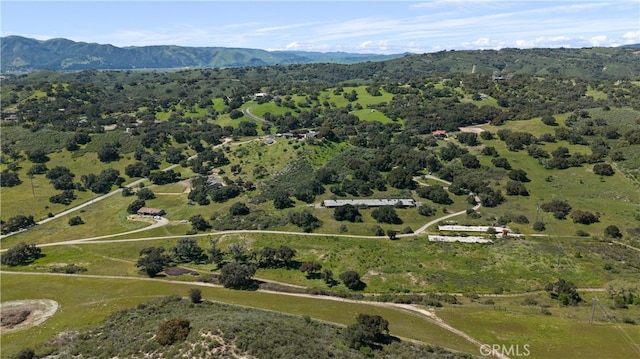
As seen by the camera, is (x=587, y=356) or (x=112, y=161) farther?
(x=112, y=161)


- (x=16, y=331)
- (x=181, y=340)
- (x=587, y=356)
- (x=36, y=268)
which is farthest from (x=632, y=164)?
(x=36, y=268)

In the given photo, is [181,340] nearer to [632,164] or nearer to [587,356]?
[587,356]

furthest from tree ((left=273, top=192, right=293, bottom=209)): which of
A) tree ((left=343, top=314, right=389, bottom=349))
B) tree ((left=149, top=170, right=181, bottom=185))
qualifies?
tree ((left=343, top=314, right=389, bottom=349))

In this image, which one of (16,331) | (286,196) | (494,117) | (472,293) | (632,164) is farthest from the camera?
(494,117)

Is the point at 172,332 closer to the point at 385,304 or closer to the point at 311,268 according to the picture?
the point at 385,304

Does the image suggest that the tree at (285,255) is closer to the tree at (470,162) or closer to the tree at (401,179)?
the tree at (401,179)

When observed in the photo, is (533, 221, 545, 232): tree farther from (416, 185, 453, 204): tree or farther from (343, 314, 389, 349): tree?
(343, 314, 389, 349): tree

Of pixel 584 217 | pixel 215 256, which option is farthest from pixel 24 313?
pixel 584 217
